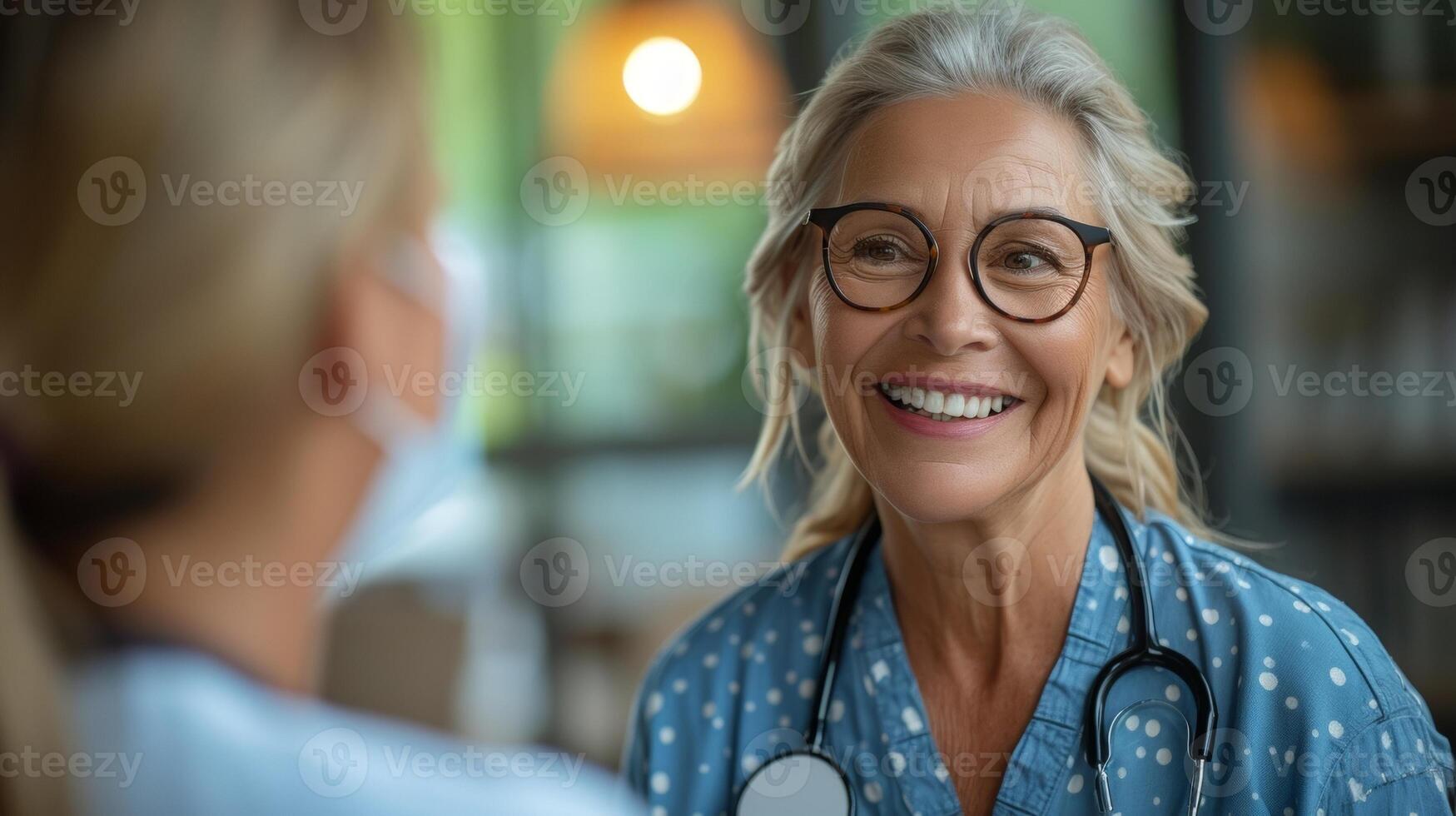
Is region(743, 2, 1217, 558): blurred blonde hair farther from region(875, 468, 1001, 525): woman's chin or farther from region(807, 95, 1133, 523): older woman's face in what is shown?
region(875, 468, 1001, 525): woman's chin

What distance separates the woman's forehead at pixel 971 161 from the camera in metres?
1.11

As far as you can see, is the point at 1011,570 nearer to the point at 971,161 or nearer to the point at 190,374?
the point at 971,161

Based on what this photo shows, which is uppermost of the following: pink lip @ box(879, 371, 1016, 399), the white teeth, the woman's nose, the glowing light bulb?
the glowing light bulb

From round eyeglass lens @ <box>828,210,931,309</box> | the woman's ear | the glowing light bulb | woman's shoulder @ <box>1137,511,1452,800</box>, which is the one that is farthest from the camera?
the glowing light bulb

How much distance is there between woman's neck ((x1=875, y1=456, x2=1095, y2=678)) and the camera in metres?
1.21

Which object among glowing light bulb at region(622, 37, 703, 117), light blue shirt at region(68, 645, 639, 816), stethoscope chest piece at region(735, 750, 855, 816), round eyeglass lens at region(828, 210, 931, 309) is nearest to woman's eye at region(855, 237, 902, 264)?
round eyeglass lens at region(828, 210, 931, 309)

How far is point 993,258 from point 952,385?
0.43ft

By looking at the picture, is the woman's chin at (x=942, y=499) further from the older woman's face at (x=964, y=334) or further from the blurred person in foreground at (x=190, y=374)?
the blurred person in foreground at (x=190, y=374)

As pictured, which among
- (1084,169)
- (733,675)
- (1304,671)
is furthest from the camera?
(733,675)

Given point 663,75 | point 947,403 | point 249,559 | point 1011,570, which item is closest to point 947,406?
point 947,403

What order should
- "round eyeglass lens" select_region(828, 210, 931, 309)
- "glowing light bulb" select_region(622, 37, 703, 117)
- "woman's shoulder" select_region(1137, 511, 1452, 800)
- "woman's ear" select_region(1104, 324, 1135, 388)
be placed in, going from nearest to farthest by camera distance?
"woman's shoulder" select_region(1137, 511, 1452, 800), "round eyeglass lens" select_region(828, 210, 931, 309), "woman's ear" select_region(1104, 324, 1135, 388), "glowing light bulb" select_region(622, 37, 703, 117)

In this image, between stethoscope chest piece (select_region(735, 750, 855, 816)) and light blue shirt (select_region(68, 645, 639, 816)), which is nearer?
light blue shirt (select_region(68, 645, 639, 816))

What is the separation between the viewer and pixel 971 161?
1.12 meters

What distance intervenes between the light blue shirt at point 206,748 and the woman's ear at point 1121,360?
83 cm
